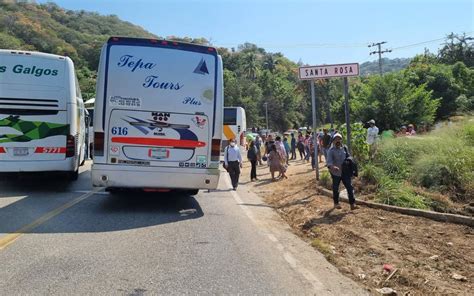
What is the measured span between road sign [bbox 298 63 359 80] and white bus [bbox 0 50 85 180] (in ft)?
19.5

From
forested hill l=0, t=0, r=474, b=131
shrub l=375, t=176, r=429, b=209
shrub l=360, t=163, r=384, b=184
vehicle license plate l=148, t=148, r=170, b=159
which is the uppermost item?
forested hill l=0, t=0, r=474, b=131

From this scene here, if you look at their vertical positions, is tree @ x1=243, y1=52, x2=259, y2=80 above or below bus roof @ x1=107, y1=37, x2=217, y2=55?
above

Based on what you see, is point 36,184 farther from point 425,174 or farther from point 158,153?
point 425,174

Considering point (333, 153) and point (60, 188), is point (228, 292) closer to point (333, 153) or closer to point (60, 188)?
point (333, 153)

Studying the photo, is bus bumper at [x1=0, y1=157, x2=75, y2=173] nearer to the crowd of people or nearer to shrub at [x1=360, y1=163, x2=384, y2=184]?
the crowd of people

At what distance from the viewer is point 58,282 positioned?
5059 millimetres

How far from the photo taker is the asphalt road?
514cm

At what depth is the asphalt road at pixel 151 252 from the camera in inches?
202

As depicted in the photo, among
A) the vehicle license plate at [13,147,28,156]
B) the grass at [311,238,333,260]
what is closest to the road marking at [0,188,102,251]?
the vehicle license plate at [13,147,28,156]

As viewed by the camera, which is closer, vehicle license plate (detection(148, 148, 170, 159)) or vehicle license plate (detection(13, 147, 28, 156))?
A: vehicle license plate (detection(148, 148, 170, 159))

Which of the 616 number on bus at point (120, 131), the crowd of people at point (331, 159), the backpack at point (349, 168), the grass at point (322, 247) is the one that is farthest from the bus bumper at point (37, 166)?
the grass at point (322, 247)

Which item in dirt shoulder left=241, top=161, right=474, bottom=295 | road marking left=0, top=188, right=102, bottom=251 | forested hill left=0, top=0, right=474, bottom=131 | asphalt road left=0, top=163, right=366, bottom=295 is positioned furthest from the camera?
forested hill left=0, top=0, right=474, bottom=131

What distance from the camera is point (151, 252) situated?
21.1 ft

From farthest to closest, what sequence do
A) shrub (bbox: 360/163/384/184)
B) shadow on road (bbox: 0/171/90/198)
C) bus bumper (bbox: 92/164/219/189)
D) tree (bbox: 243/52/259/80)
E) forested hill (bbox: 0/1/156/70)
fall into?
tree (bbox: 243/52/259/80), forested hill (bbox: 0/1/156/70), shadow on road (bbox: 0/171/90/198), shrub (bbox: 360/163/384/184), bus bumper (bbox: 92/164/219/189)
